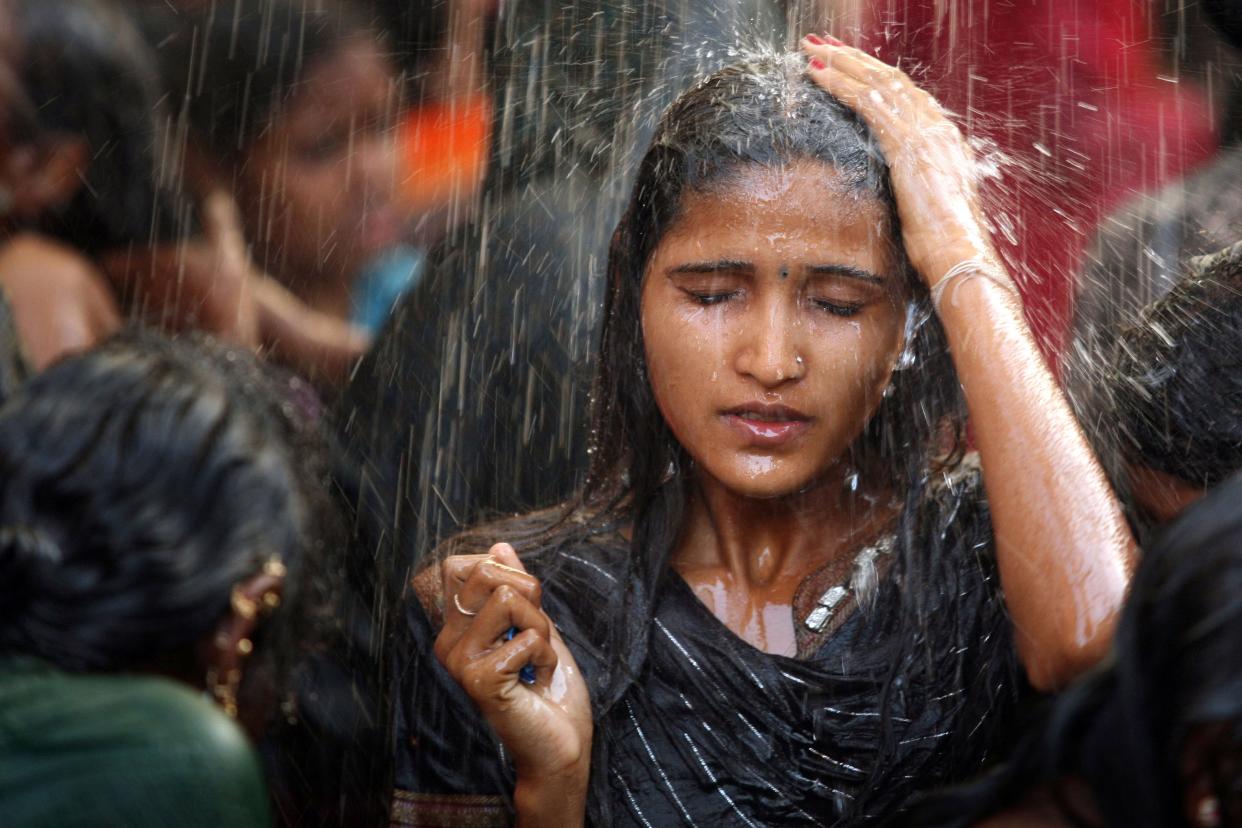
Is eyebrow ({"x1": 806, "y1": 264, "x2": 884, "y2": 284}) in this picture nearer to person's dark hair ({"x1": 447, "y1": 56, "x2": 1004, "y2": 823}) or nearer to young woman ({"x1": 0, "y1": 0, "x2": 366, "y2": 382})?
person's dark hair ({"x1": 447, "y1": 56, "x2": 1004, "y2": 823})

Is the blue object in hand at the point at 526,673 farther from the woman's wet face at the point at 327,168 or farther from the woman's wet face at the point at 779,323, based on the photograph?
the woman's wet face at the point at 327,168

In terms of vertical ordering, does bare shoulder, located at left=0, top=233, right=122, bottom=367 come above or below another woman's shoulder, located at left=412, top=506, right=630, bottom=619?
above

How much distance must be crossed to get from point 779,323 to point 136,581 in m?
1.07

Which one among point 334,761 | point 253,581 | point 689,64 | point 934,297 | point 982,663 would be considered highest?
point 689,64

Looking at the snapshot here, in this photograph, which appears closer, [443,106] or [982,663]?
[982,663]

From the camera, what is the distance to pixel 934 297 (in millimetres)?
2311

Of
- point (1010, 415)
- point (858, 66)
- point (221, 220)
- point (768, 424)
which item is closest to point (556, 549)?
point (768, 424)

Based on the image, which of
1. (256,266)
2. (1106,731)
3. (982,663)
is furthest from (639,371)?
(256,266)

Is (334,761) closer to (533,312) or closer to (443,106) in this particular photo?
(533,312)

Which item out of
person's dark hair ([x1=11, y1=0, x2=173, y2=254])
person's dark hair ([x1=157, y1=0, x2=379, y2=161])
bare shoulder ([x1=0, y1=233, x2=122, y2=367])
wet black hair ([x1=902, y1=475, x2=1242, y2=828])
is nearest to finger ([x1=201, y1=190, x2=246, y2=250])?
person's dark hair ([x1=157, y1=0, x2=379, y2=161])

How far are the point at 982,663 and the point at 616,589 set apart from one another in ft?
1.99

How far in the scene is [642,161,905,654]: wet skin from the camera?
2.30m

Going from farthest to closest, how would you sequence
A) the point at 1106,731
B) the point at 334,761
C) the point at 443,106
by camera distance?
the point at 443,106
the point at 334,761
the point at 1106,731

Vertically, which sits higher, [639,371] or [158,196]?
[158,196]
